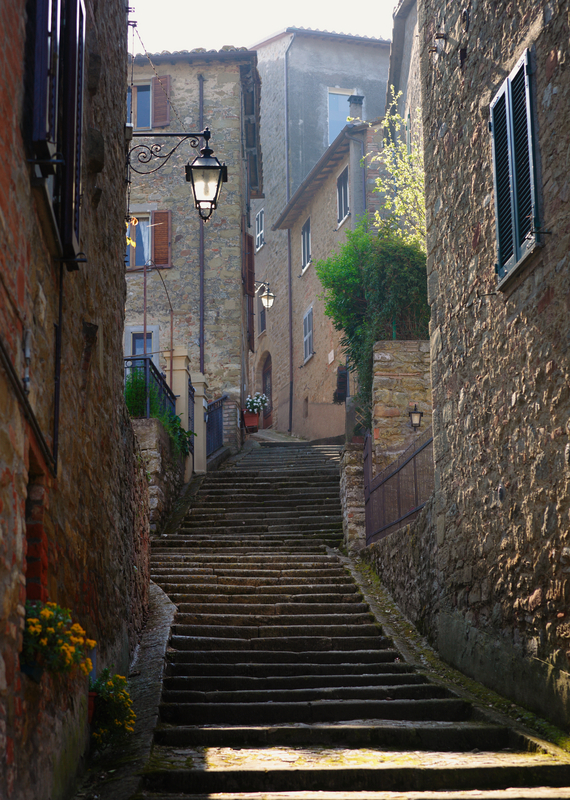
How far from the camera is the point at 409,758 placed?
4.60m

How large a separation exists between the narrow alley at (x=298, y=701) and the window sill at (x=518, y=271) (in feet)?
8.90

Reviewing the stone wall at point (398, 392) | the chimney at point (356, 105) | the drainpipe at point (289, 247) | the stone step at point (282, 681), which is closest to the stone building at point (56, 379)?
the stone step at point (282, 681)

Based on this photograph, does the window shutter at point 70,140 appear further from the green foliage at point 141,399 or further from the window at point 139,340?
the window at point 139,340

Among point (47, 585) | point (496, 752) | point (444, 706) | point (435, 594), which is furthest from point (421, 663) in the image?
point (47, 585)

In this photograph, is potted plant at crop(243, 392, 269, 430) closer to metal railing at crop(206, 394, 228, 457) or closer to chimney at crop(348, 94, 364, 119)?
metal railing at crop(206, 394, 228, 457)

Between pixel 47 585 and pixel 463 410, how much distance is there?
3.76 metres

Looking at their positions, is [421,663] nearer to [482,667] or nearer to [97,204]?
[482,667]

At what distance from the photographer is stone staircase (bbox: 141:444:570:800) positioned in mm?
4234

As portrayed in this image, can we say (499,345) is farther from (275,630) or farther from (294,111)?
(294,111)

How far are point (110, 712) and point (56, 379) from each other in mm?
1949

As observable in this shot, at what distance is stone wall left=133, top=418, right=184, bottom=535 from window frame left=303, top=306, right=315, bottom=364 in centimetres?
1014

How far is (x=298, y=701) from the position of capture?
19.1 feet

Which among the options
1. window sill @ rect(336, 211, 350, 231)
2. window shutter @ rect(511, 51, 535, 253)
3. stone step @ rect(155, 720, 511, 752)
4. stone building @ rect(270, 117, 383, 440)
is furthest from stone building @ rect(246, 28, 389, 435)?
stone step @ rect(155, 720, 511, 752)

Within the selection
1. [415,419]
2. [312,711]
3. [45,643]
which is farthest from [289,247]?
[45,643]
